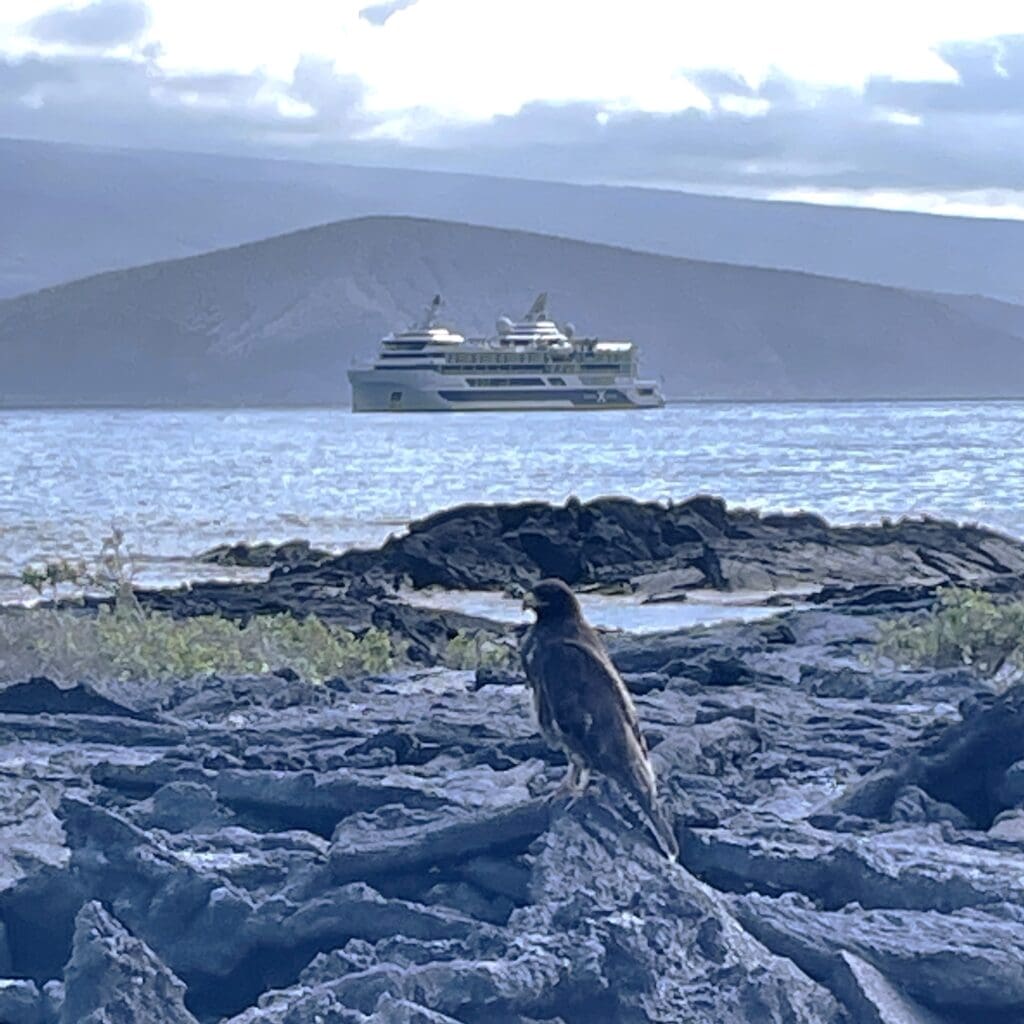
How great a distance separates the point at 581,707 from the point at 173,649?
4847mm

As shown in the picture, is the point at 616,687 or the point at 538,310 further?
the point at 538,310

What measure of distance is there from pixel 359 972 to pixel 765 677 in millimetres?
4047

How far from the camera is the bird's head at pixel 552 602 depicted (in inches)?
208

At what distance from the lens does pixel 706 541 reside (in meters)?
20.9

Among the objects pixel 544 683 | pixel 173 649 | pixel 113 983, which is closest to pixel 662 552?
pixel 173 649

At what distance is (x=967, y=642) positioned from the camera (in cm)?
913

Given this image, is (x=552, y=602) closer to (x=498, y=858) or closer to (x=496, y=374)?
(x=498, y=858)

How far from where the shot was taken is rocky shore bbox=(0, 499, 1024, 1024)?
409 centimetres

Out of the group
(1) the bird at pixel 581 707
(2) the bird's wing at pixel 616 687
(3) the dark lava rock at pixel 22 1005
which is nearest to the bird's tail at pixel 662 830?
(1) the bird at pixel 581 707

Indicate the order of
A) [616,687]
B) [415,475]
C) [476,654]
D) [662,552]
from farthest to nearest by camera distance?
[415,475]
[662,552]
[476,654]
[616,687]

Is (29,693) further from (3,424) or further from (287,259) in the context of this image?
(287,259)

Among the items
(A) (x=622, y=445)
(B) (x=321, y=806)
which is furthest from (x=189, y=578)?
(A) (x=622, y=445)

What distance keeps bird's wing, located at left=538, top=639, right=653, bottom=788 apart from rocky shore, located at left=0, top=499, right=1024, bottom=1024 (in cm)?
16

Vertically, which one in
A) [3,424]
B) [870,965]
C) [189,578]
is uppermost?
[870,965]
